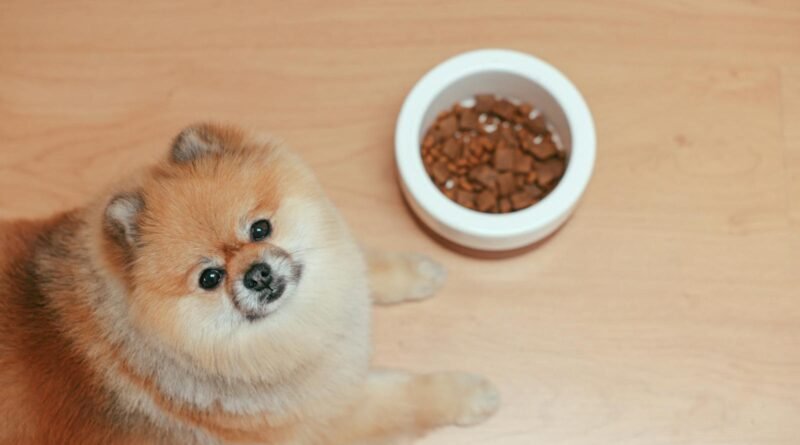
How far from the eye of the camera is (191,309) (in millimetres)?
1038

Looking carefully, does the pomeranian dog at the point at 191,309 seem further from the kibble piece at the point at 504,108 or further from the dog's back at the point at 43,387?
the kibble piece at the point at 504,108

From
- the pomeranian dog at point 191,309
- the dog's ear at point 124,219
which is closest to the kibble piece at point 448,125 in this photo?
the pomeranian dog at point 191,309

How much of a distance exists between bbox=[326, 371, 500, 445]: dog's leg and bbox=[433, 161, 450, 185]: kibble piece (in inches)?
13.9

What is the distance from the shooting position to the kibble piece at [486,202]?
58.4 inches

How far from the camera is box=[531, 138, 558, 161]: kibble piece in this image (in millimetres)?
1496

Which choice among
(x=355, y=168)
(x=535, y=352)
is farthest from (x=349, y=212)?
(x=535, y=352)

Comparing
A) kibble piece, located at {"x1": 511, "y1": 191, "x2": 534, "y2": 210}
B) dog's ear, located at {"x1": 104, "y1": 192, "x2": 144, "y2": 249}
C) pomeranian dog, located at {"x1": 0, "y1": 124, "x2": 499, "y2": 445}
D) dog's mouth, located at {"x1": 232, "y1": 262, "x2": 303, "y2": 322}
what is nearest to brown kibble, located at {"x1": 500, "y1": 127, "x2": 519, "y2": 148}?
kibble piece, located at {"x1": 511, "y1": 191, "x2": 534, "y2": 210}

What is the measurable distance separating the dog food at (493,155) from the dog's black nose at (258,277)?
551 millimetres

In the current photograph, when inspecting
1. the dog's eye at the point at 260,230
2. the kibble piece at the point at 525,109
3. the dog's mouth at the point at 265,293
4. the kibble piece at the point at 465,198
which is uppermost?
the dog's eye at the point at 260,230

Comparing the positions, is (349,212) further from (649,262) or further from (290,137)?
(649,262)

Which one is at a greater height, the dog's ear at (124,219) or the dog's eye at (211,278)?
the dog's ear at (124,219)

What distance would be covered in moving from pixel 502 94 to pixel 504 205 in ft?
0.71

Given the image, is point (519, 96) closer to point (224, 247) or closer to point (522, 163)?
point (522, 163)

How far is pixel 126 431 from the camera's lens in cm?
113
